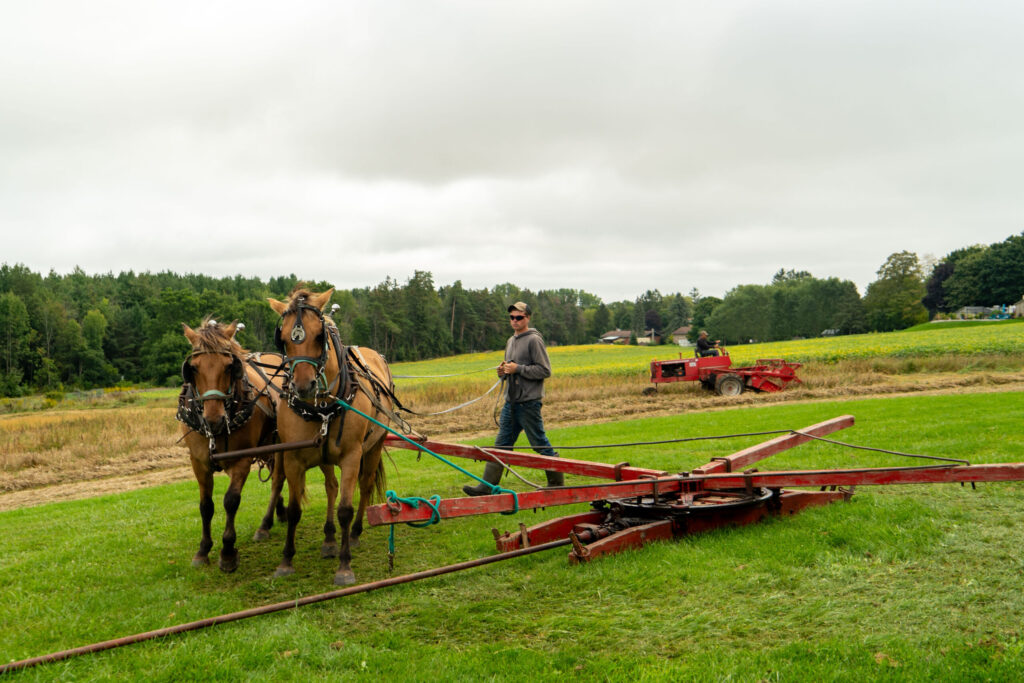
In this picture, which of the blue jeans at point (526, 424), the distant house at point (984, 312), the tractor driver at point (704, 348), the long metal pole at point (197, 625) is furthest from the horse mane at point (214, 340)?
the distant house at point (984, 312)

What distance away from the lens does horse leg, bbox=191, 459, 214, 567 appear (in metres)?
6.16

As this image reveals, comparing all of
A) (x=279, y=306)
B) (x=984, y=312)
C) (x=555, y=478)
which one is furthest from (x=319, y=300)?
(x=984, y=312)

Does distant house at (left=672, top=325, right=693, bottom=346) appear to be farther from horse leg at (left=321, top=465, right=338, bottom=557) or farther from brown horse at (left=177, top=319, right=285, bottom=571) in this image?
brown horse at (left=177, top=319, right=285, bottom=571)

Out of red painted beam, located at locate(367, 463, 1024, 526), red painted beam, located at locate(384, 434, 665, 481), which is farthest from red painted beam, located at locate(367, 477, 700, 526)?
red painted beam, located at locate(384, 434, 665, 481)

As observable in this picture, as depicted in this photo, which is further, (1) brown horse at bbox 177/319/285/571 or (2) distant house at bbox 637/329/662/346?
(2) distant house at bbox 637/329/662/346

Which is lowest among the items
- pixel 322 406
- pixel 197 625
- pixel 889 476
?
pixel 197 625

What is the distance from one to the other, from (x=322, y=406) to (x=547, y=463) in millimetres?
2567

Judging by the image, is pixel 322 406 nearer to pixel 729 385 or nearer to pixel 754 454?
pixel 754 454

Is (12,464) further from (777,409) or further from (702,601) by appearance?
(777,409)

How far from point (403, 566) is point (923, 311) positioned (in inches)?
3771

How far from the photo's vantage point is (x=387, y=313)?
8938 centimetres

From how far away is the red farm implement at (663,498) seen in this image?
4.68 metres

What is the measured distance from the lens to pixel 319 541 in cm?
695

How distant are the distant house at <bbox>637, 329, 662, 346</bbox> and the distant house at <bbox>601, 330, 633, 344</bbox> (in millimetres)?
2928
